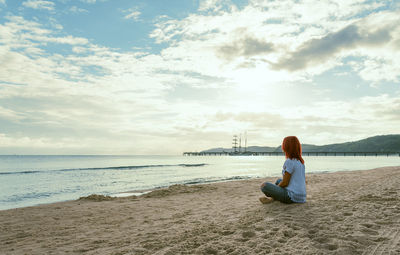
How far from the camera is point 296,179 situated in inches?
230

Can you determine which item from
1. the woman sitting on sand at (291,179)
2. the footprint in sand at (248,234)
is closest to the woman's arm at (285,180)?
the woman sitting on sand at (291,179)

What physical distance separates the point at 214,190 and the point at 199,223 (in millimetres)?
6490

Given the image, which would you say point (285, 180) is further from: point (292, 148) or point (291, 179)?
point (292, 148)

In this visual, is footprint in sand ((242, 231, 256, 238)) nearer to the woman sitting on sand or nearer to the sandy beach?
the sandy beach

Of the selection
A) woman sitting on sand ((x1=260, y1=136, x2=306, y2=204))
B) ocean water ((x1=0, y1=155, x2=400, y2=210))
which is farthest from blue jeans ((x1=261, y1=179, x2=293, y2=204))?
ocean water ((x1=0, y1=155, x2=400, y2=210))

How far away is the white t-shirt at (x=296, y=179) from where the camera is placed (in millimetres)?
5641

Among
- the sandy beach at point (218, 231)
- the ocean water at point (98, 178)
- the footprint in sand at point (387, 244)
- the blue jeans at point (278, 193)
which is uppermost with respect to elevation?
the blue jeans at point (278, 193)

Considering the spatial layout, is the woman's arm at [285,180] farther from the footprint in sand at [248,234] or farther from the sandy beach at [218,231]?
the footprint in sand at [248,234]

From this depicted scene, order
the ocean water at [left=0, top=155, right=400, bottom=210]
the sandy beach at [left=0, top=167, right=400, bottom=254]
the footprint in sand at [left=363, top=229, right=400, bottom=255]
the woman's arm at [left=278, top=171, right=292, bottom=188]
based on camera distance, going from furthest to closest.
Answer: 1. the ocean water at [left=0, top=155, right=400, bottom=210]
2. the woman's arm at [left=278, top=171, right=292, bottom=188]
3. the sandy beach at [left=0, top=167, right=400, bottom=254]
4. the footprint in sand at [left=363, top=229, right=400, bottom=255]

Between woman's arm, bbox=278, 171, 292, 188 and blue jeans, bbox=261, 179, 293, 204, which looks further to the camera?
blue jeans, bbox=261, 179, 293, 204

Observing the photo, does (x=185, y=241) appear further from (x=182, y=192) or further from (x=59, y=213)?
(x=182, y=192)

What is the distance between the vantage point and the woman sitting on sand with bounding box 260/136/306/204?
5684 millimetres

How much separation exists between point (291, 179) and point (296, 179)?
0.37ft

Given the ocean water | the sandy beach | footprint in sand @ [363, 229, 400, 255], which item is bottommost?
the ocean water
